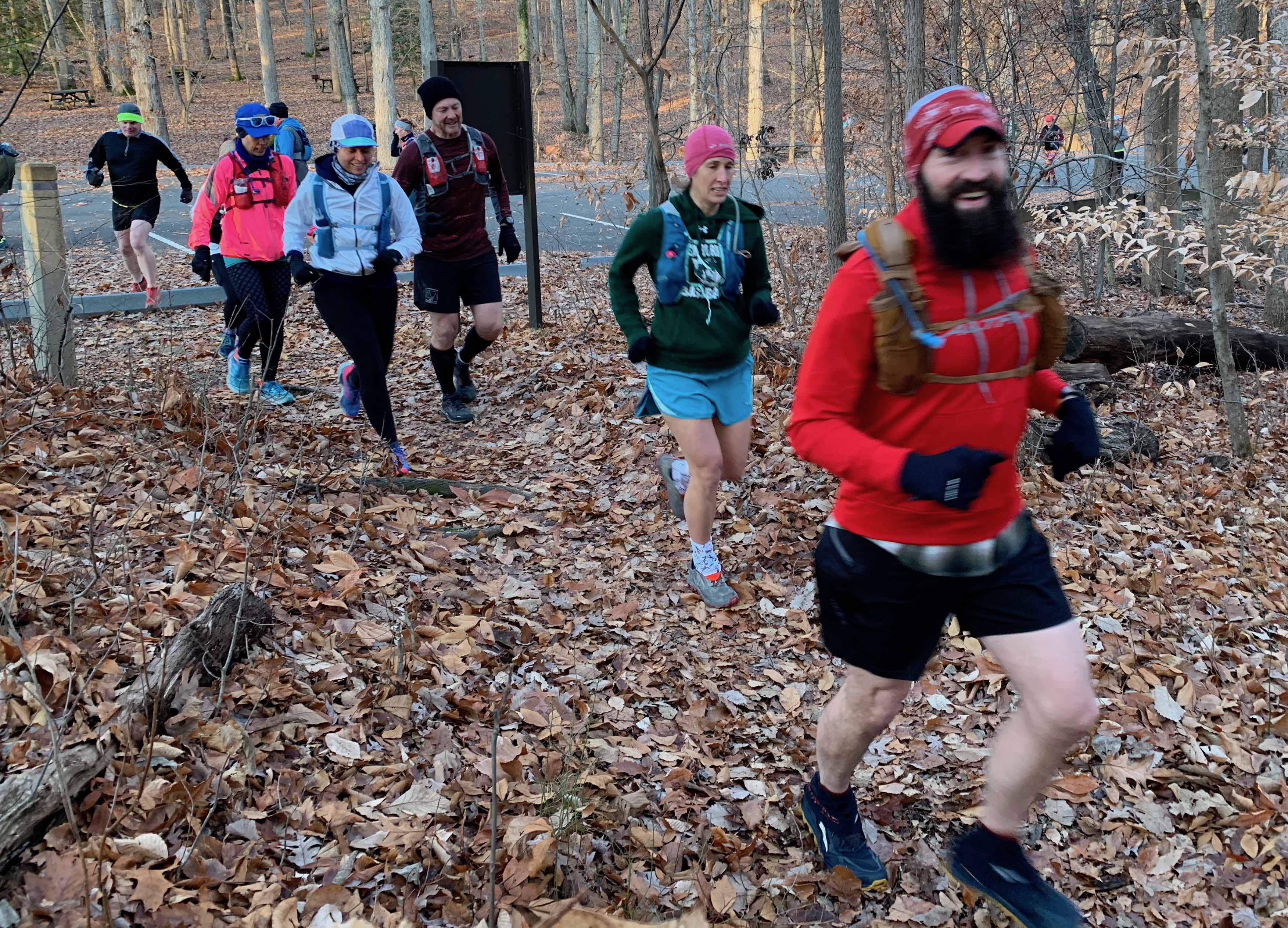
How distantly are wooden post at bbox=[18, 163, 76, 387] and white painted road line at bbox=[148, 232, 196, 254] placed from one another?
25.5 ft

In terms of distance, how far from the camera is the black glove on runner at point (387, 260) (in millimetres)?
6168

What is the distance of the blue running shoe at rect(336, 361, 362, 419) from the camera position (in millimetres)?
7273

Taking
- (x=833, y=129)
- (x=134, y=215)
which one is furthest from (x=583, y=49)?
(x=833, y=129)

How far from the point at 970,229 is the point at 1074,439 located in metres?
0.68

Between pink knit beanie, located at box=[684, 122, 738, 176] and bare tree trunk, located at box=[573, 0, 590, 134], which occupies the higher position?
Answer: bare tree trunk, located at box=[573, 0, 590, 134]

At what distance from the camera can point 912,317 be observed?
236 cm

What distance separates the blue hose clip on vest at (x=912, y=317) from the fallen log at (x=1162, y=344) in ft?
22.1

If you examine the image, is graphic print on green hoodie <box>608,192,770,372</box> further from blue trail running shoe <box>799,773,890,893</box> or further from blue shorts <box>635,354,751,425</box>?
blue trail running shoe <box>799,773,890,893</box>

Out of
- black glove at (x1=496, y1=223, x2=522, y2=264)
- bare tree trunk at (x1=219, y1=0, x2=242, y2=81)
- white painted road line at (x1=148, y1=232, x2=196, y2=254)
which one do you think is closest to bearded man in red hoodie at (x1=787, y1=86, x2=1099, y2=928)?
black glove at (x1=496, y1=223, x2=522, y2=264)

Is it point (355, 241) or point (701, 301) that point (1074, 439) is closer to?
point (701, 301)

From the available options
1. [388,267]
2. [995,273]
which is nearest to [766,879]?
[995,273]

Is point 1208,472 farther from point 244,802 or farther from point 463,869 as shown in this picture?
point 244,802

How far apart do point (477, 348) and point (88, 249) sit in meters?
9.70

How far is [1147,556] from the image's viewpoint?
5.46 m
